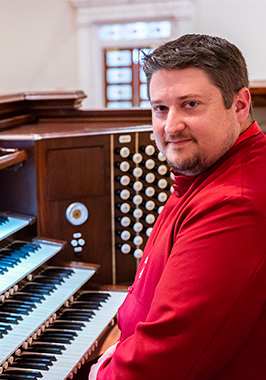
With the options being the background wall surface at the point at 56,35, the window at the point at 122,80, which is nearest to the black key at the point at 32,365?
the background wall surface at the point at 56,35

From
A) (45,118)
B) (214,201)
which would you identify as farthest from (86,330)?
(45,118)

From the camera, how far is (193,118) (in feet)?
3.31

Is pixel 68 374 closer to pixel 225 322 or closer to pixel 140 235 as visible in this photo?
pixel 225 322

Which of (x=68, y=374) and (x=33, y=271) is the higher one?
(x=33, y=271)

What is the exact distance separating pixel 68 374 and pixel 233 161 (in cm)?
91

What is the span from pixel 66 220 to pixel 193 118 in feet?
3.75

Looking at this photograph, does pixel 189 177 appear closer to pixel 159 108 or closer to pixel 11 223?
pixel 159 108

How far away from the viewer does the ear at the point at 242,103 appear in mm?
1036

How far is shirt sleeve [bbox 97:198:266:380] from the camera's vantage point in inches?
34.2

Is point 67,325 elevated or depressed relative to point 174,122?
depressed

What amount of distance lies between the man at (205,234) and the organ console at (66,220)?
1.73ft

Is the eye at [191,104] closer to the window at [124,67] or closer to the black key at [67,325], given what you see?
the black key at [67,325]

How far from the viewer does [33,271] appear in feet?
6.03

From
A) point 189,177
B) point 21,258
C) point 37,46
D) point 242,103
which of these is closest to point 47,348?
point 21,258
